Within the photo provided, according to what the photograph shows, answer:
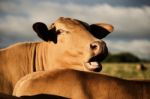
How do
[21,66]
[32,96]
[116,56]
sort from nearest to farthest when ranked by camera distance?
[32,96] → [21,66] → [116,56]

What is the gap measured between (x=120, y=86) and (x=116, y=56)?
5800 centimetres

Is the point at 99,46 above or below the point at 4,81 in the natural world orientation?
above

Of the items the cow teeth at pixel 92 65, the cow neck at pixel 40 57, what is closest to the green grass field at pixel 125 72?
the cow neck at pixel 40 57

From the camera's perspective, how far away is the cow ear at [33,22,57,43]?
11383mm

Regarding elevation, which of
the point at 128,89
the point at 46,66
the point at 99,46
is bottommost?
the point at 46,66

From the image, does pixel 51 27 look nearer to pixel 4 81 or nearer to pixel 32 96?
pixel 4 81

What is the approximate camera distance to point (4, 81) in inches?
414

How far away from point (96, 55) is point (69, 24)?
3.96ft

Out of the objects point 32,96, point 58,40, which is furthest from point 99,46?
point 32,96

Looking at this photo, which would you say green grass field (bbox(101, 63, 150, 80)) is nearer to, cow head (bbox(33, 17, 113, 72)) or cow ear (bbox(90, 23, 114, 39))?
cow ear (bbox(90, 23, 114, 39))

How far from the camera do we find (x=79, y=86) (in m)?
7.17

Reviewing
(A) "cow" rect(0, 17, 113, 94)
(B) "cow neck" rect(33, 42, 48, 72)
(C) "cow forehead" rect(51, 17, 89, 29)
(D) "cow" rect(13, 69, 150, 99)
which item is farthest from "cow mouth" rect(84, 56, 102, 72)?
(D) "cow" rect(13, 69, 150, 99)

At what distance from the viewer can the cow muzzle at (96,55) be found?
10312mm

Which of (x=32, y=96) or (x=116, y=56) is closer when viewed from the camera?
(x=32, y=96)
